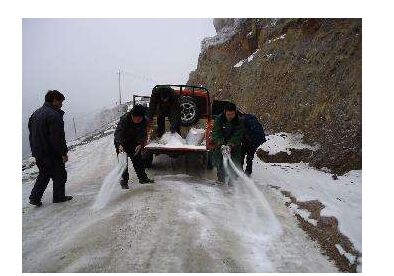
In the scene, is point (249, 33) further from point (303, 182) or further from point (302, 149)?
point (303, 182)

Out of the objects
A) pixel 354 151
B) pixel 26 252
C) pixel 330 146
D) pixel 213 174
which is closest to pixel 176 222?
pixel 26 252

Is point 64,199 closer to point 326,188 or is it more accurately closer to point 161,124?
point 161,124

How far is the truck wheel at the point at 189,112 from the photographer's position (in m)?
8.66

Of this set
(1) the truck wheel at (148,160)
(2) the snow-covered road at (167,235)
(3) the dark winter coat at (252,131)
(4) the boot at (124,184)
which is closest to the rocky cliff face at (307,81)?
(3) the dark winter coat at (252,131)

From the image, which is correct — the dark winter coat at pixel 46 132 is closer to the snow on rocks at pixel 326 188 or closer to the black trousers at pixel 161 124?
the black trousers at pixel 161 124

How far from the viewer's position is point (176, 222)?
14.9 feet

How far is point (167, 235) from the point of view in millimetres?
4191

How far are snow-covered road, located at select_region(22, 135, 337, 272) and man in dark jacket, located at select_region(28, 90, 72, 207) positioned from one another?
1.27 feet

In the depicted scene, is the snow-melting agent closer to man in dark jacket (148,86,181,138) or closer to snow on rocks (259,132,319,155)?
man in dark jacket (148,86,181,138)

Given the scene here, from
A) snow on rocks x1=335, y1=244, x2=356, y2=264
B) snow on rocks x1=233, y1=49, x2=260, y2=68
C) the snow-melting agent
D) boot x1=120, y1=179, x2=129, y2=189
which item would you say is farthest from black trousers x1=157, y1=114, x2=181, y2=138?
snow on rocks x1=233, y1=49, x2=260, y2=68

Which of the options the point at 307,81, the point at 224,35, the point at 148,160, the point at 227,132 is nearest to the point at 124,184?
the point at 148,160

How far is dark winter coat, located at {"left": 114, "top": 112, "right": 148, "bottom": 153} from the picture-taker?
249 inches

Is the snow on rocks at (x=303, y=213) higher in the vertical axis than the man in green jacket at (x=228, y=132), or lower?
lower

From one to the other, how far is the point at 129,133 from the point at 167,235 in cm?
268
